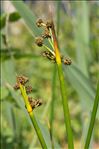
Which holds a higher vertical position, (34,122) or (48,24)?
(48,24)

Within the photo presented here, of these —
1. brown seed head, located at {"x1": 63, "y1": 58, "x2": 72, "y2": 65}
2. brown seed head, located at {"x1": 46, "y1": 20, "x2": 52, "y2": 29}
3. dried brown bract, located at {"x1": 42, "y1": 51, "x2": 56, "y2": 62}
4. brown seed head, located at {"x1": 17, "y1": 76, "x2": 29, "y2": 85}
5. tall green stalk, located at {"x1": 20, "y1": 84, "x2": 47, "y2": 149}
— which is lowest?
tall green stalk, located at {"x1": 20, "y1": 84, "x2": 47, "y2": 149}

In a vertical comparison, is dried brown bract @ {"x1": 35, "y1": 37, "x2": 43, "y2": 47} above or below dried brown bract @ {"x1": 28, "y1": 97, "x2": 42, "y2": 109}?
above

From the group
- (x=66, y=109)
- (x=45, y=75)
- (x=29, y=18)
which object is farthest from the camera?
(x=45, y=75)

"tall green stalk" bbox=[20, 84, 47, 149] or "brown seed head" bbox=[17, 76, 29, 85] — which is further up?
"brown seed head" bbox=[17, 76, 29, 85]

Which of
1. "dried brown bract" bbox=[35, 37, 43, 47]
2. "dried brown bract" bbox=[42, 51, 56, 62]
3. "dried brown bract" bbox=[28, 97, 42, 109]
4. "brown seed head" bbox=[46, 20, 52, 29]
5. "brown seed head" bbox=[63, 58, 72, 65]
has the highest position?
"brown seed head" bbox=[46, 20, 52, 29]

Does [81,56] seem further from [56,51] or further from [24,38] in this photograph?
[24,38]

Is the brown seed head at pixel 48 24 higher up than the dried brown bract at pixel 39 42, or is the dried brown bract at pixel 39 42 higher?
the brown seed head at pixel 48 24

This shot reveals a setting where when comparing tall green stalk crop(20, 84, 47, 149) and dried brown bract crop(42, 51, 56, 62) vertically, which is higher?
A: dried brown bract crop(42, 51, 56, 62)

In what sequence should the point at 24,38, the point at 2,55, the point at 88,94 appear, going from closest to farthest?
the point at 88,94 → the point at 2,55 → the point at 24,38

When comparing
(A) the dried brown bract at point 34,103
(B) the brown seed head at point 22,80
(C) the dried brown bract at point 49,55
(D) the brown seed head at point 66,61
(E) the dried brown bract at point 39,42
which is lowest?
(A) the dried brown bract at point 34,103

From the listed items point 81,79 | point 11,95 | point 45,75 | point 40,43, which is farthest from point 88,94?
point 45,75

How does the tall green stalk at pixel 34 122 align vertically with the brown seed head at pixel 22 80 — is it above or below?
below
